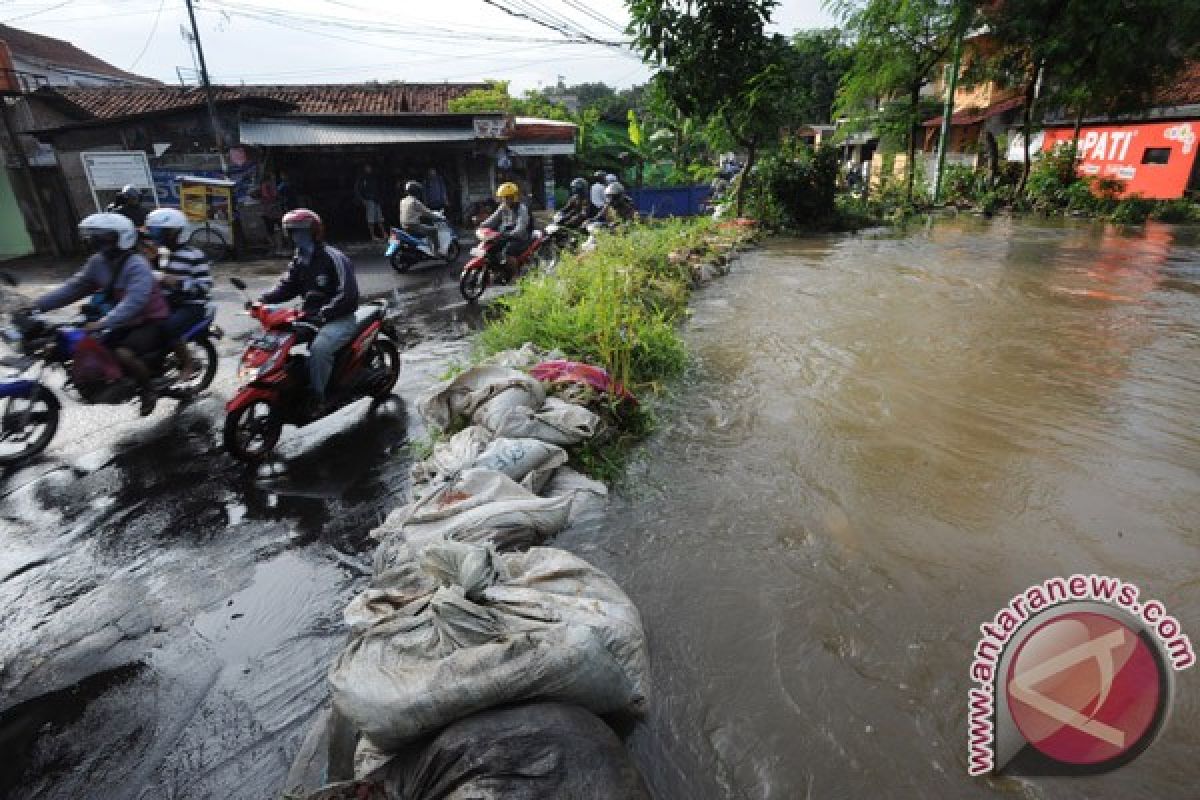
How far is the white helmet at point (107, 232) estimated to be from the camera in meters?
4.07

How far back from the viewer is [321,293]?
4.19 m

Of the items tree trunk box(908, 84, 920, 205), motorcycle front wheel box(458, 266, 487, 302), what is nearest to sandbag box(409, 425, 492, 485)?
motorcycle front wheel box(458, 266, 487, 302)

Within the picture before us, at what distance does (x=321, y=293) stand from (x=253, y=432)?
982 millimetres

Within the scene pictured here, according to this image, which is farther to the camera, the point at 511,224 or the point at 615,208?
the point at 615,208

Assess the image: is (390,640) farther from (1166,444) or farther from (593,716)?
(1166,444)

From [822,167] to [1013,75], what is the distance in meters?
7.67

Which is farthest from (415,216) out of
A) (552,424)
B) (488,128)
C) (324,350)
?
(552,424)

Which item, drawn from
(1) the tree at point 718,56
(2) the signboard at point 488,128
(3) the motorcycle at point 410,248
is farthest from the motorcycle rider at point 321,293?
(2) the signboard at point 488,128

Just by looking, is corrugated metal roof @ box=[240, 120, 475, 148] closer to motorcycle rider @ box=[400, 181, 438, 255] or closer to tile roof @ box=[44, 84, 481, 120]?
tile roof @ box=[44, 84, 481, 120]

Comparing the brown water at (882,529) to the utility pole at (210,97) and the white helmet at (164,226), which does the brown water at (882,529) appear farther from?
the utility pole at (210,97)

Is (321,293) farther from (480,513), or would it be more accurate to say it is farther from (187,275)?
(480,513)

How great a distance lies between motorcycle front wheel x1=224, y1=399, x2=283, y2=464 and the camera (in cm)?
372

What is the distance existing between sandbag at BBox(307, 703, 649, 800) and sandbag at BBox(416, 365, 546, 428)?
222cm

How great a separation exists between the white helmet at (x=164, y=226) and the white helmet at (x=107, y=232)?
28.7 inches
